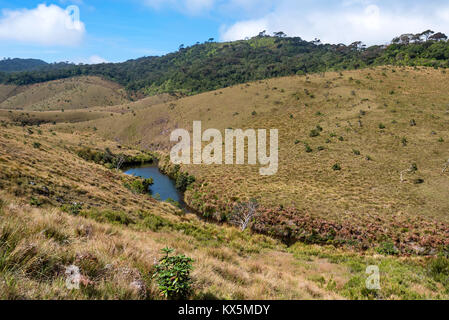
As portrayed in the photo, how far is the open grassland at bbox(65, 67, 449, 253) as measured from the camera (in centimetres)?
2341

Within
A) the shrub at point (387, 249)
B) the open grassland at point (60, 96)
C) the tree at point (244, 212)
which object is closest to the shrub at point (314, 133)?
the tree at point (244, 212)

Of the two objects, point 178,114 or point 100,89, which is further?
point 100,89

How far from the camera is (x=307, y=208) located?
26141mm

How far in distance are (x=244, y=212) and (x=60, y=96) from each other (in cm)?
17570

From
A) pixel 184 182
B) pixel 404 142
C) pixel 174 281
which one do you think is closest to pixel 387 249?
pixel 174 281

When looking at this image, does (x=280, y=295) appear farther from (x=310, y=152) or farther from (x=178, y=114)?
(x=178, y=114)

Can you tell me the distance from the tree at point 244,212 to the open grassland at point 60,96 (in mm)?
156211

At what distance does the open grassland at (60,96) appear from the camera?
14750 centimetres

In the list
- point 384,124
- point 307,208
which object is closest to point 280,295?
point 307,208

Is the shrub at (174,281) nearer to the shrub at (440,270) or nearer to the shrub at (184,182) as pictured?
the shrub at (440,270)

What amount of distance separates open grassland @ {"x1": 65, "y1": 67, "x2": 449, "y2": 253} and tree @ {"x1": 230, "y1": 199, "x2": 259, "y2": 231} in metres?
1.22

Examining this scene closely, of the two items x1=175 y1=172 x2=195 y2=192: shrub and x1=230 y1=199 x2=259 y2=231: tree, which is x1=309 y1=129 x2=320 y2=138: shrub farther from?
Result: x1=175 y1=172 x2=195 y2=192: shrub
